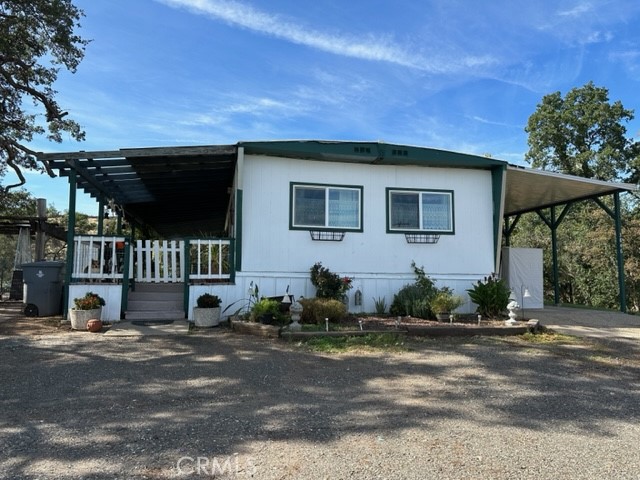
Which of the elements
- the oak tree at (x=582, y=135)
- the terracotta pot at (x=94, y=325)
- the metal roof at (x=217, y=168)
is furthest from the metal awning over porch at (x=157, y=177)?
the oak tree at (x=582, y=135)

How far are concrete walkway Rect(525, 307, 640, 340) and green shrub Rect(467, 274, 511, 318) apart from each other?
892mm

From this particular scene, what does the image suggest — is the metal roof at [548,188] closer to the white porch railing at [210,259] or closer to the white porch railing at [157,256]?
the white porch railing at [210,259]

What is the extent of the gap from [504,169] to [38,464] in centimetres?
991

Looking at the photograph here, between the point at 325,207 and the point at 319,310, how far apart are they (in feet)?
8.34

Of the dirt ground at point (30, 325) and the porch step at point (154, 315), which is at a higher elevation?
the porch step at point (154, 315)

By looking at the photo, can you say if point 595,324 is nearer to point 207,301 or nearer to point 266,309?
point 266,309

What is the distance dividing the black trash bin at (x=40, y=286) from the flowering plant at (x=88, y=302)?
4.98ft

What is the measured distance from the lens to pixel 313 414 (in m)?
3.80

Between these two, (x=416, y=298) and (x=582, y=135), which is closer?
(x=416, y=298)

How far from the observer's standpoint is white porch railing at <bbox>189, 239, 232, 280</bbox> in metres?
9.02

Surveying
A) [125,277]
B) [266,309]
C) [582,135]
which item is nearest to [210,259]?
[125,277]

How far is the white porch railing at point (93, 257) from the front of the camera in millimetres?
8688

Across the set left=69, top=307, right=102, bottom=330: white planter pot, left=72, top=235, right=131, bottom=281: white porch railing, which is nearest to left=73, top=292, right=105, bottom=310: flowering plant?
left=69, top=307, right=102, bottom=330: white planter pot

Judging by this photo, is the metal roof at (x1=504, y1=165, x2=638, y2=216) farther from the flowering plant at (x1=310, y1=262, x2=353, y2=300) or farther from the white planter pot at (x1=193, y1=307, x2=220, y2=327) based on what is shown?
the white planter pot at (x1=193, y1=307, x2=220, y2=327)
